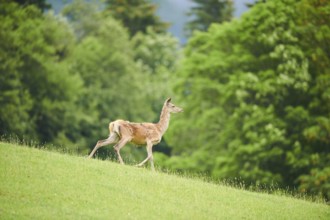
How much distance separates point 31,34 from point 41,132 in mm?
7118

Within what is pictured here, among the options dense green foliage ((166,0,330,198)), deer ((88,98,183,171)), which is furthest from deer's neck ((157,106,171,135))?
dense green foliage ((166,0,330,198))

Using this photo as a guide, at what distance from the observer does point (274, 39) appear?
3991 cm

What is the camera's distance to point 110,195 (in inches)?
725

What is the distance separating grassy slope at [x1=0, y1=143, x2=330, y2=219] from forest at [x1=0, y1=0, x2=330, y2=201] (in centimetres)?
347

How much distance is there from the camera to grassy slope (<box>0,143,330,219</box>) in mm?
17016

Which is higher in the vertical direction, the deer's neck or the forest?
the deer's neck

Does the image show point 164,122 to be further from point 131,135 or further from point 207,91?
point 207,91

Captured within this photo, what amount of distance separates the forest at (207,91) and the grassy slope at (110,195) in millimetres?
3471

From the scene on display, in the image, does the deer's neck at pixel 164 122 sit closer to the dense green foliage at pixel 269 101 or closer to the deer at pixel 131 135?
the deer at pixel 131 135

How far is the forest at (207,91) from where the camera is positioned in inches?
1471

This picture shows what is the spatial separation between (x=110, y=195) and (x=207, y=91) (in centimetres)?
2631

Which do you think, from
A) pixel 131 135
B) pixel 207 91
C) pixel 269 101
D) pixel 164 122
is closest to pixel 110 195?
pixel 131 135

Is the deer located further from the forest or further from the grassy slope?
the forest

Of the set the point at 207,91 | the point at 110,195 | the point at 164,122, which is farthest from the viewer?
the point at 207,91
